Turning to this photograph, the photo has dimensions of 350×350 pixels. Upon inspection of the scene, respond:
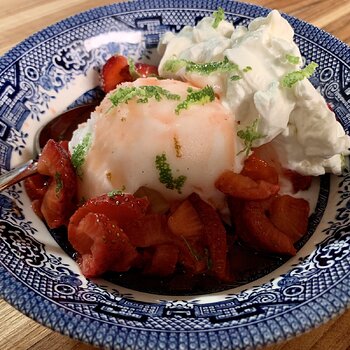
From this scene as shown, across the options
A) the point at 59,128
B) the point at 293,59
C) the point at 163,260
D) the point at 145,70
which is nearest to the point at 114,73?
the point at 145,70

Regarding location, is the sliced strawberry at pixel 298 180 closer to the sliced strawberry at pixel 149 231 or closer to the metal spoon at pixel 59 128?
the sliced strawberry at pixel 149 231

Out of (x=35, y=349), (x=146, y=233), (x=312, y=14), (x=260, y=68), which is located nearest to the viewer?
(x=35, y=349)

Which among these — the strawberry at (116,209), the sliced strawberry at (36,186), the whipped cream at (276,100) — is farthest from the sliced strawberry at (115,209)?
the whipped cream at (276,100)

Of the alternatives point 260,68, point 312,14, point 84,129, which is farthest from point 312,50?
point 84,129

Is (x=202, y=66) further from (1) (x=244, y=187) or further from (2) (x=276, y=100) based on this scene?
(1) (x=244, y=187)

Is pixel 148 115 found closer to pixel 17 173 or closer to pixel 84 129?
pixel 84 129

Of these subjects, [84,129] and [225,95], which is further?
[84,129]

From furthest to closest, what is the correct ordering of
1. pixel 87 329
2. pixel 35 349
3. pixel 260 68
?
pixel 260 68 < pixel 35 349 < pixel 87 329

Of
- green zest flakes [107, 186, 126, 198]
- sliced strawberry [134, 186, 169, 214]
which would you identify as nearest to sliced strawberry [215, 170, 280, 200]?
sliced strawberry [134, 186, 169, 214]
